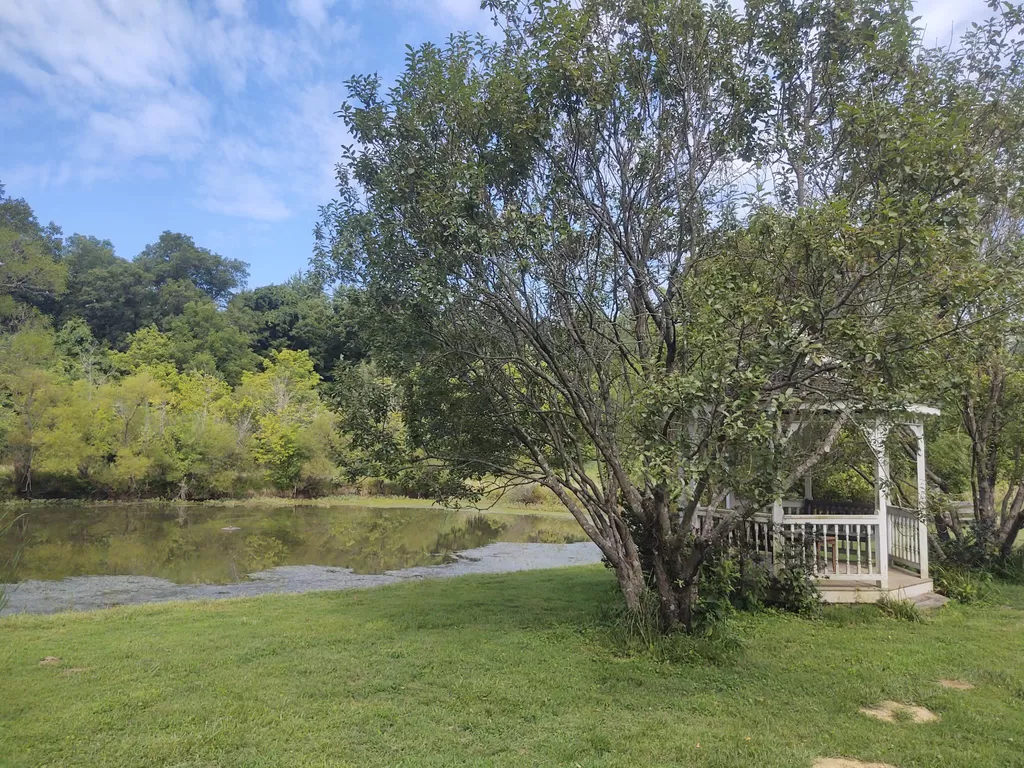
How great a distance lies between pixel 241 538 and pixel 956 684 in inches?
687

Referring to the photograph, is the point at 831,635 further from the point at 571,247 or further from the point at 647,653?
the point at 571,247

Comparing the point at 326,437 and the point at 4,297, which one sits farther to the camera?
the point at 326,437

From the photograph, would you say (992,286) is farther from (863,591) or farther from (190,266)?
(190,266)

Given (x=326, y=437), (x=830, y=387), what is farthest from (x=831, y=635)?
(x=326, y=437)

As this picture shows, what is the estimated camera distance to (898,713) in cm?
475

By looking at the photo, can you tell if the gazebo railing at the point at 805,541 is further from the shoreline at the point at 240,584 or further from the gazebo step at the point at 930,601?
the shoreline at the point at 240,584

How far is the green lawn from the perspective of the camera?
4059mm

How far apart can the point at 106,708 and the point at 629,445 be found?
4253 mm

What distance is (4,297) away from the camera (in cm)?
2536

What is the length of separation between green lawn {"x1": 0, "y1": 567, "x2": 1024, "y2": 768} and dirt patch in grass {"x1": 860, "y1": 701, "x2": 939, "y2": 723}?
0.30 ft

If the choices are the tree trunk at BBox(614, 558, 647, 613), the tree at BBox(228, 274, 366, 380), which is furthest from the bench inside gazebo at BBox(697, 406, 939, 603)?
the tree at BBox(228, 274, 366, 380)

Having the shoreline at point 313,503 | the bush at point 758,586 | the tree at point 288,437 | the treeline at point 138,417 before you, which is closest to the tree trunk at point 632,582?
the bush at point 758,586

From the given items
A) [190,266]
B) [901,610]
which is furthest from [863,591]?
[190,266]

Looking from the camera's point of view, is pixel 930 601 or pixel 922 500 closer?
pixel 930 601
